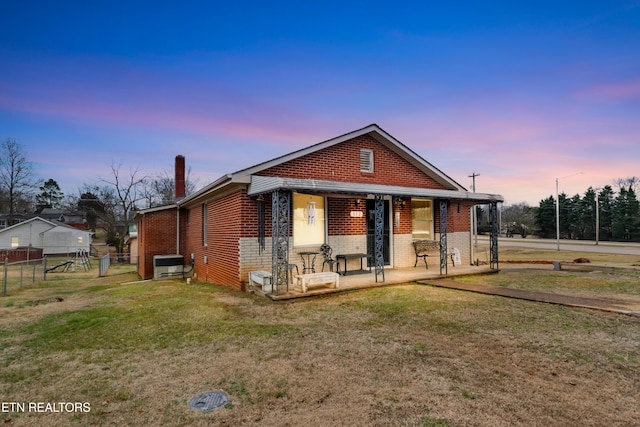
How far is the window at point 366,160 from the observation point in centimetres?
1184

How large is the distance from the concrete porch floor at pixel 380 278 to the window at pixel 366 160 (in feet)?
12.1

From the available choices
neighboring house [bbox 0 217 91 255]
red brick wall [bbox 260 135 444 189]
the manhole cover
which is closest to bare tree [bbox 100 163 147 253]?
neighboring house [bbox 0 217 91 255]

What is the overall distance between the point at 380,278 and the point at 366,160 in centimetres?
442

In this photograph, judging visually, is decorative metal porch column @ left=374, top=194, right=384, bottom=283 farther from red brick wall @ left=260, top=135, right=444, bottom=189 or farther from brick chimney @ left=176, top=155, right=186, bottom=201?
brick chimney @ left=176, top=155, right=186, bottom=201

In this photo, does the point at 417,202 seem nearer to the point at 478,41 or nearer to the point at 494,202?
the point at 494,202

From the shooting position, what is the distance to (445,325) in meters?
5.75

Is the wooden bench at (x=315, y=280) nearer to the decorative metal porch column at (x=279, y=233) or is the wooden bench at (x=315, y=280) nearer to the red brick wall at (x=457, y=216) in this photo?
the decorative metal porch column at (x=279, y=233)

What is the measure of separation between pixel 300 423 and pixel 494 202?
11.6 metres

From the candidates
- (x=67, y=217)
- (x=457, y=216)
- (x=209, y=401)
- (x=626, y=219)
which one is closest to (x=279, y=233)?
(x=209, y=401)

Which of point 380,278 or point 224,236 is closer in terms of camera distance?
point 380,278

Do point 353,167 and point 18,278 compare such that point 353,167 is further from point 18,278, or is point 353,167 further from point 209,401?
point 18,278

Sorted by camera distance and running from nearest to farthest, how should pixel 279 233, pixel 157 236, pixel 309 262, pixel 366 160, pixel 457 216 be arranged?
pixel 279 233 < pixel 309 262 < pixel 366 160 < pixel 457 216 < pixel 157 236

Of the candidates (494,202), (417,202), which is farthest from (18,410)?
(494,202)

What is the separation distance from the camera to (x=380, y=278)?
9.96 meters
